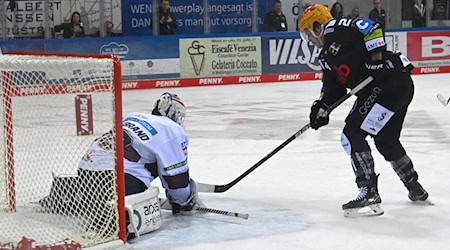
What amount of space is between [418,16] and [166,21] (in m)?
4.00

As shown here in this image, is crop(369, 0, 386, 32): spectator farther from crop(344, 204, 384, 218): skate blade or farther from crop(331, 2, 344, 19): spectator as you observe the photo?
crop(344, 204, 384, 218): skate blade

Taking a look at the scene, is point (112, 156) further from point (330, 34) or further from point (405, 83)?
point (405, 83)

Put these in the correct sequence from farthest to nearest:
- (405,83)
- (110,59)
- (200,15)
A: (200,15) < (405,83) < (110,59)

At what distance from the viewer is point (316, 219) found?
4371 millimetres

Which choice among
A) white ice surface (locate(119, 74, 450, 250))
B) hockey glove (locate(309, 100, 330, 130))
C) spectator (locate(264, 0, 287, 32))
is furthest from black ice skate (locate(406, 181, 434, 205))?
spectator (locate(264, 0, 287, 32))

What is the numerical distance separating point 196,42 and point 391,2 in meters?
3.52

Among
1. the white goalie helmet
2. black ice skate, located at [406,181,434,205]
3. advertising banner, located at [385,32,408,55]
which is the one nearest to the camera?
the white goalie helmet

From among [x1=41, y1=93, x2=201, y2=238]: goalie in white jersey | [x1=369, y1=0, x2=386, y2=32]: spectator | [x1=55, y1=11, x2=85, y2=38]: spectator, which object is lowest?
[x1=41, y1=93, x2=201, y2=238]: goalie in white jersey

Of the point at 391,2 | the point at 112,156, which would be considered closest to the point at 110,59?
the point at 112,156

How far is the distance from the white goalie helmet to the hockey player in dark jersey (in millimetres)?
722

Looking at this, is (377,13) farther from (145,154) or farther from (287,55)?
(145,154)

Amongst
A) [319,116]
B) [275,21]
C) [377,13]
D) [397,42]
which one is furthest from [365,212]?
[377,13]

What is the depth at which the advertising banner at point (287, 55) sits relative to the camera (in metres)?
12.5

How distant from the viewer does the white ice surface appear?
398cm
